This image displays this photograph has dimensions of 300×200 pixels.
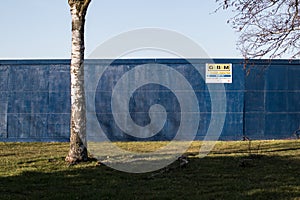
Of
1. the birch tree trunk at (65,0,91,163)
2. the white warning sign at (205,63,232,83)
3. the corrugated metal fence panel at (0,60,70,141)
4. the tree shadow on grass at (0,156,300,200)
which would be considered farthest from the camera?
the corrugated metal fence panel at (0,60,70,141)

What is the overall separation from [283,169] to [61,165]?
4.94 m

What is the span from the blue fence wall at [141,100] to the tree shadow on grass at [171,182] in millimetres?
7820

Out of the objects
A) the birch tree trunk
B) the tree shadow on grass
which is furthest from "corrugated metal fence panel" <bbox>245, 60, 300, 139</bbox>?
the birch tree trunk

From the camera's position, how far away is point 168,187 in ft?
30.2

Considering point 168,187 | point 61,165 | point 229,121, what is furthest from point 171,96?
point 168,187

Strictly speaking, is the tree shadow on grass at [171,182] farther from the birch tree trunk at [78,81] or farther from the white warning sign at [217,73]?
the white warning sign at [217,73]

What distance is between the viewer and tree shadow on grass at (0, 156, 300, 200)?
8.48 metres

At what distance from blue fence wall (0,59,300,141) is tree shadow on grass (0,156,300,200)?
782cm

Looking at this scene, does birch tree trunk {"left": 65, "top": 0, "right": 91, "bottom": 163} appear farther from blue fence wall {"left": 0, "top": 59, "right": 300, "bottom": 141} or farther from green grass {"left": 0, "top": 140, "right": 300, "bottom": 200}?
blue fence wall {"left": 0, "top": 59, "right": 300, "bottom": 141}

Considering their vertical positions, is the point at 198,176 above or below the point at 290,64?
below

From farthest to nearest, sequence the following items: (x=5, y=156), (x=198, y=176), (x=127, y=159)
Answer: (x=5, y=156)
(x=127, y=159)
(x=198, y=176)

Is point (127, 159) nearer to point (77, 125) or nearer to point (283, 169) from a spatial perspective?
point (77, 125)

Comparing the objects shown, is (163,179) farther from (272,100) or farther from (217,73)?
(272,100)

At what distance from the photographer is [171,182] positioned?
32.1 feet
